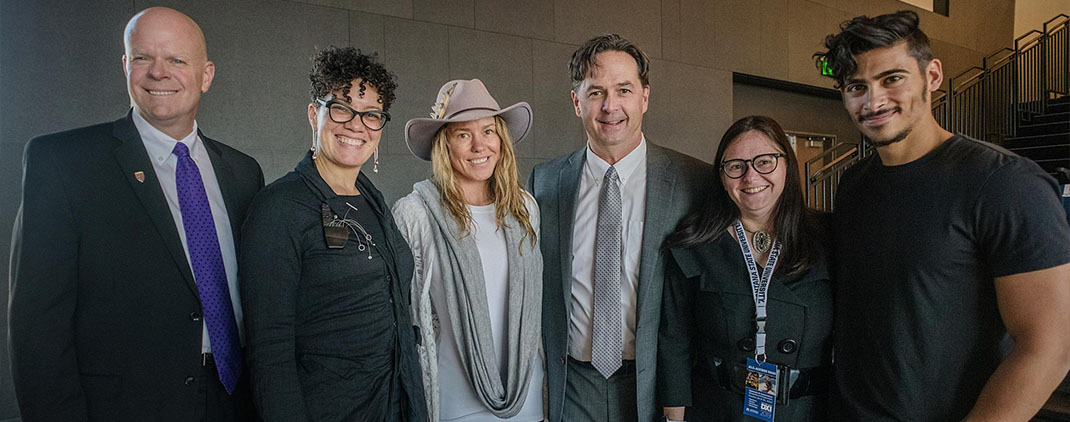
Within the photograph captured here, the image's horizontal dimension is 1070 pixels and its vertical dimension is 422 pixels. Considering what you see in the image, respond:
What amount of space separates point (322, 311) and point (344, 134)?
54 cm

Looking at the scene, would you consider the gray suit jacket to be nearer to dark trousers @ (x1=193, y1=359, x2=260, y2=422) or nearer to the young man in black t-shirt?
the young man in black t-shirt

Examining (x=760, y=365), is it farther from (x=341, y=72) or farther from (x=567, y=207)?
(x=341, y=72)

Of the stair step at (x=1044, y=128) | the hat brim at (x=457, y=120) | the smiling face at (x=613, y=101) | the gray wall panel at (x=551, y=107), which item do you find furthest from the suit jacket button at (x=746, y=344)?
the stair step at (x=1044, y=128)

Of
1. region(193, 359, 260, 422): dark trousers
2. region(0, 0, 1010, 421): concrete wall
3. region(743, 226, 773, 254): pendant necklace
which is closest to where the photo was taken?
region(193, 359, 260, 422): dark trousers

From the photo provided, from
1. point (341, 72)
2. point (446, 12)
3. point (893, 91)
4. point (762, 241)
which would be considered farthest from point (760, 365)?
point (446, 12)

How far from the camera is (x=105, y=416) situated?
160cm

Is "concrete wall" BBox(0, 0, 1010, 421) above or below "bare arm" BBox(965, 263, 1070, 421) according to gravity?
above

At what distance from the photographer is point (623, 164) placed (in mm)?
2328

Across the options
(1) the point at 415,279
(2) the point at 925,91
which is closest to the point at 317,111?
(1) the point at 415,279

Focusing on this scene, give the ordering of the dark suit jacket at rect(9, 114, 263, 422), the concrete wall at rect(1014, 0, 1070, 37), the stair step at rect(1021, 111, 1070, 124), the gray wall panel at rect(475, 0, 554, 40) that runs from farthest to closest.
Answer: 1. the concrete wall at rect(1014, 0, 1070, 37)
2. the stair step at rect(1021, 111, 1070, 124)
3. the gray wall panel at rect(475, 0, 554, 40)
4. the dark suit jacket at rect(9, 114, 263, 422)

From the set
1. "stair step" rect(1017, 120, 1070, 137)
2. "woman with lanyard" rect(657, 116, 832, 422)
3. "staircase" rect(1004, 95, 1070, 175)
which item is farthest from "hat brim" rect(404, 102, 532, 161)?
"stair step" rect(1017, 120, 1070, 137)

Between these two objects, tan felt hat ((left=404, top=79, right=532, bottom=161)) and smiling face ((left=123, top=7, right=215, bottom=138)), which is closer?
smiling face ((left=123, top=7, right=215, bottom=138))

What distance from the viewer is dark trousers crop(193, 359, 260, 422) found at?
1.74 m

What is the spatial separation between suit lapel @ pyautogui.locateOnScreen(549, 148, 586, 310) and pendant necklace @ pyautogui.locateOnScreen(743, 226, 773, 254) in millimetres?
662
